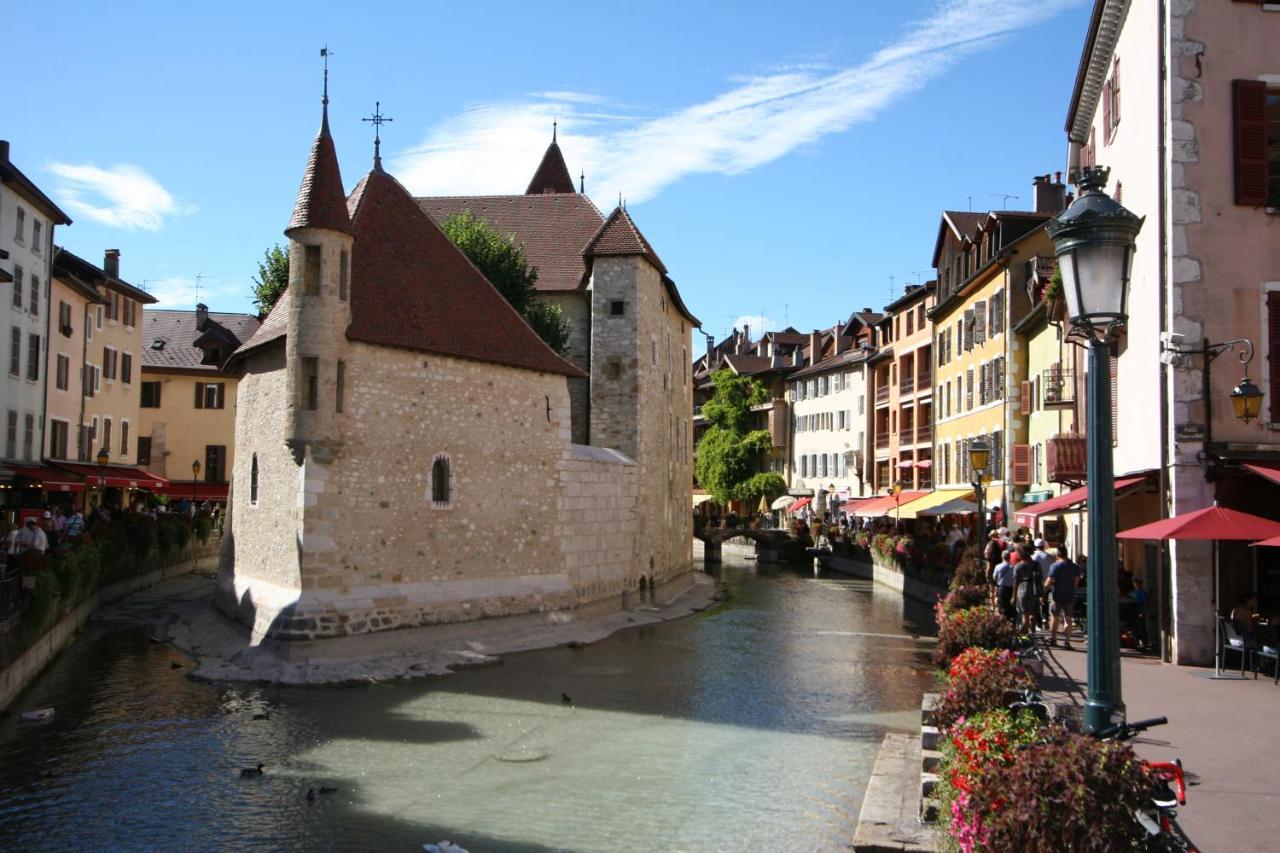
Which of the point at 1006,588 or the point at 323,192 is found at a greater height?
the point at 323,192

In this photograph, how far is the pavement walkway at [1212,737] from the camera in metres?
7.44

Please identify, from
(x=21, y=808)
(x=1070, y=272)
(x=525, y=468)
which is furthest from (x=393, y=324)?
(x=1070, y=272)

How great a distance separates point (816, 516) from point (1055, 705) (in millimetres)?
52819

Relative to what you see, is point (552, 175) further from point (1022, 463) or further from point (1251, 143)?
point (1251, 143)

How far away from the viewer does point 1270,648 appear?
1314 cm

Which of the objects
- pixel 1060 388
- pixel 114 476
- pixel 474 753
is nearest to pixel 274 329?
pixel 474 753

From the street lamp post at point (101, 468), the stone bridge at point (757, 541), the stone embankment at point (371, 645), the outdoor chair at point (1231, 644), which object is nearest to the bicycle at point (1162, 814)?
the outdoor chair at point (1231, 644)

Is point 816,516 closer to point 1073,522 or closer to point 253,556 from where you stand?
point 1073,522

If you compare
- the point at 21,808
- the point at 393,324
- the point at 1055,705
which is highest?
the point at 393,324

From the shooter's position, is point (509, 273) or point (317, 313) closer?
point (317, 313)

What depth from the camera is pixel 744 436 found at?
6962 centimetres

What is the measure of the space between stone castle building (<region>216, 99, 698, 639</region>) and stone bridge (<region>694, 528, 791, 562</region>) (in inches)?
936

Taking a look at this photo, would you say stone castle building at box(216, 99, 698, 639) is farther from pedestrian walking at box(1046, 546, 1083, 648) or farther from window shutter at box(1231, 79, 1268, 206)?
window shutter at box(1231, 79, 1268, 206)

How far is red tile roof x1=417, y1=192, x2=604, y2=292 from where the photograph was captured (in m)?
34.3
